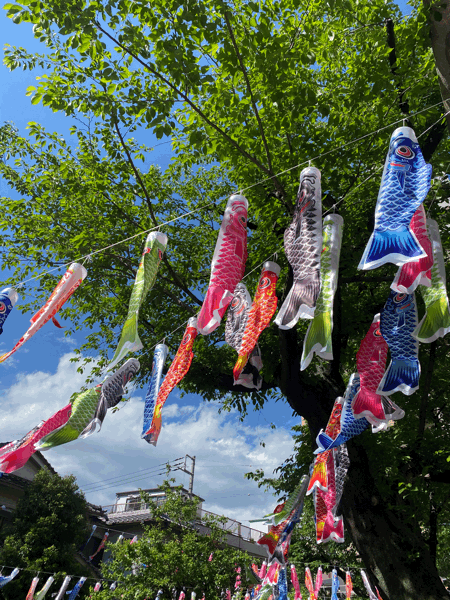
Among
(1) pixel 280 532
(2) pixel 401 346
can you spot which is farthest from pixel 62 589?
(2) pixel 401 346

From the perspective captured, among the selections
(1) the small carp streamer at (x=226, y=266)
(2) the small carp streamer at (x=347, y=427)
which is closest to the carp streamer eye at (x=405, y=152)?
(1) the small carp streamer at (x=226, y=266)

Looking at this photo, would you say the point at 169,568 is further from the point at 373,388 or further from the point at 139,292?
the point at 139,292

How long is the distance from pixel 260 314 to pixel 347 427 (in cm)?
151

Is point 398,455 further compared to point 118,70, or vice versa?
point 398,455

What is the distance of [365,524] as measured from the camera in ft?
17.5

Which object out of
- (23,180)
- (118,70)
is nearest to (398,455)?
(118,70)

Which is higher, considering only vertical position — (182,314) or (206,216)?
(206,216)

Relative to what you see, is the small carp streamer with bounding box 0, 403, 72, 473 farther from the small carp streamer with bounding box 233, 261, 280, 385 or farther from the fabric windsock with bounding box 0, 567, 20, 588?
the fabric windsock with bounding box 0, 567, 20, 588

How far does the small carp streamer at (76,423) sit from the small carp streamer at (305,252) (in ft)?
9.31

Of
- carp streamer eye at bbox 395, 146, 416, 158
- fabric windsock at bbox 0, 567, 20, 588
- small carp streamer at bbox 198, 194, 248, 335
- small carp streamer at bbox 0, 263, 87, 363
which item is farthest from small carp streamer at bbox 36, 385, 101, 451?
fabric windsock at bbox 0, 567, 20, 588

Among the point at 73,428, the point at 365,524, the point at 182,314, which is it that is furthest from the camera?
the point at 182,314

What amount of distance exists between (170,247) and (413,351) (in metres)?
6.35

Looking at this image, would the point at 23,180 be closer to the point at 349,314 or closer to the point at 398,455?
the point at 349,314

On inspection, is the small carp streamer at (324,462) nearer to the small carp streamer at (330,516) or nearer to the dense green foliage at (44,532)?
the small carp streamer at (330,516)
